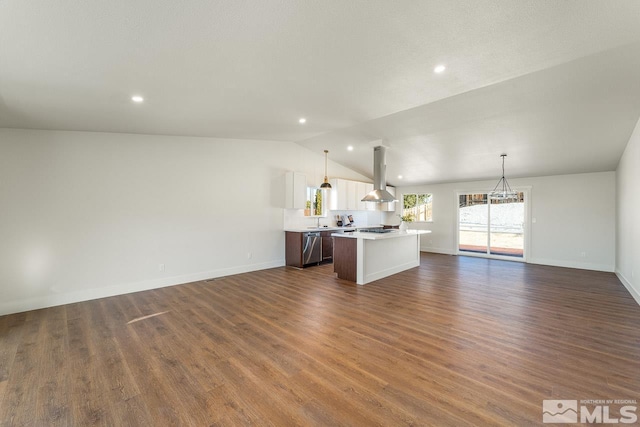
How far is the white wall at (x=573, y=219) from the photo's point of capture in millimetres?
6176

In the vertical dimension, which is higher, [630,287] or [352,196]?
[352,196]

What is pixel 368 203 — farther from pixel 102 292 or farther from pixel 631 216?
pixel 102 292

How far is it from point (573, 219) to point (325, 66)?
295 inches

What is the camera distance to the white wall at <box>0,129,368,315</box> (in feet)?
12.1

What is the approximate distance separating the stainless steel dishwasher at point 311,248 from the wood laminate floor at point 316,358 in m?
1.97

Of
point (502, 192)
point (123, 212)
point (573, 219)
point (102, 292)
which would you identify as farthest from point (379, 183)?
point (102, 292)

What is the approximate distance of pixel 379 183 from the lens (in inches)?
228

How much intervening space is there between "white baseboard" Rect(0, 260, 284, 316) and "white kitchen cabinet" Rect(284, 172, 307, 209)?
6.06 ft

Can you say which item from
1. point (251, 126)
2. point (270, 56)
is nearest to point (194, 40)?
point (270, 56)

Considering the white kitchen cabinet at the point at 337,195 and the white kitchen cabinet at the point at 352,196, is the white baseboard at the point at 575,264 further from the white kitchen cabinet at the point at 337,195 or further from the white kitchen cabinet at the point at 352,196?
the white kitchen cabinet at the point at 337,195

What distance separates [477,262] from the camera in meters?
7.20

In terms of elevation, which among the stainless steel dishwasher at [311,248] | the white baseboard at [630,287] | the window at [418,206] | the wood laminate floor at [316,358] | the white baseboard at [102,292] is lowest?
the wood laminate floor at [316,358]

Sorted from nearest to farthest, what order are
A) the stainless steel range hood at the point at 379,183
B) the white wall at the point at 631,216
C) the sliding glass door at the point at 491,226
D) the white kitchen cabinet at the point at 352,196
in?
the white wall at the point at 631,216, the stainless steel range hood at the point at 379,183, the sliding glass door at the point at 491,226, the white kitchen cabinet at the point at 352,196

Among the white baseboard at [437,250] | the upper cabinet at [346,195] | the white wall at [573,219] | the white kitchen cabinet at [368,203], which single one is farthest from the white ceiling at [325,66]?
the white baseboard at [437,250]
